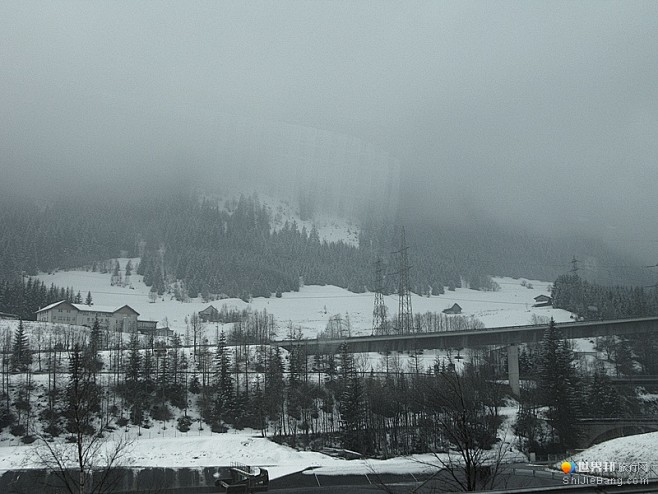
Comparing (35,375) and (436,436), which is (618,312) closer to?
(436,436)

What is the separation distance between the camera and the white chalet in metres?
130

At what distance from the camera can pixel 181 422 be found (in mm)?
66500

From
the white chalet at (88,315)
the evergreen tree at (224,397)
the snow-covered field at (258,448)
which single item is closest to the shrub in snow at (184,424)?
the snow-covered field at (258,448)

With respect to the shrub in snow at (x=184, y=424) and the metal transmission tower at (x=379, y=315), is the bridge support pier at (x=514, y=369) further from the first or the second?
the shrub in snow at (x=184, y=424)

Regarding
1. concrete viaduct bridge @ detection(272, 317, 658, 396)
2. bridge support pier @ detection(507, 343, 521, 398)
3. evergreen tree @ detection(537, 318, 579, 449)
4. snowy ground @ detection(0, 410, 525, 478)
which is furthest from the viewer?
concrete viaduct bridge @ detection(272, 317, 658, 396)

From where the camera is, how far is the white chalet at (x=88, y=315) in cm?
13050

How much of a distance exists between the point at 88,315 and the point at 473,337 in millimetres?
90742

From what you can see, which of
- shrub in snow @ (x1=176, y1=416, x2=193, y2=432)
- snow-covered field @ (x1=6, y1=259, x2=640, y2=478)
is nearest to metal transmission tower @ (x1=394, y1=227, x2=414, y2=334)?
snow-covered field @ (x1=6, y1=259, x2=640, y2=478)

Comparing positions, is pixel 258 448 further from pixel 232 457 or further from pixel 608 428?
pixel 608 428

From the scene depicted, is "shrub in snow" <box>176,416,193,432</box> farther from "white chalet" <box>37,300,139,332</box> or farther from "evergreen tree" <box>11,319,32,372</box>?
"white chalet" <box>37,300,139,332</box>

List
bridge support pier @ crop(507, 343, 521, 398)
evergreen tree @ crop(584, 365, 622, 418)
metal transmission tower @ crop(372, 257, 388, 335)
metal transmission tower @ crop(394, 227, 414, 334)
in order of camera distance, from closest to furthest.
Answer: evergreen tree @ crop(584, 365, 622, 418) < bridge support pier @ crop(507, 343, 521, 398) < metal transmission tower @ crop(394, 227, 414, 334) < metal transmission tower @ crop(372, 257, 388, 335)

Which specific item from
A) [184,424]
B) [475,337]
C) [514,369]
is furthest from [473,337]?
[184,424]

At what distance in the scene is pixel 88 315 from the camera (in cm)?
13638

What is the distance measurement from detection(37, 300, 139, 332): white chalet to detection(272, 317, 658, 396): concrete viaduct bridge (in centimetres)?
5230
